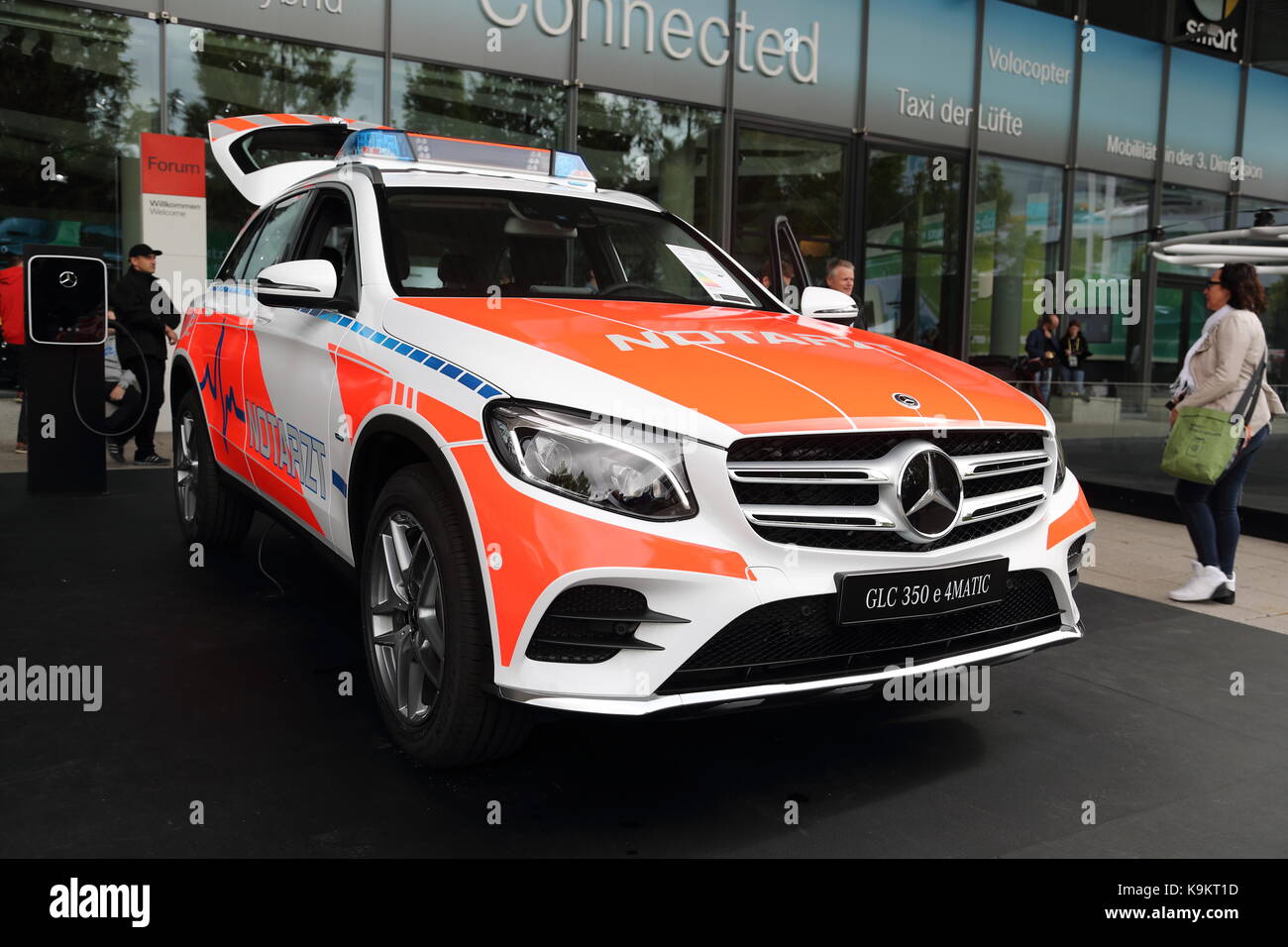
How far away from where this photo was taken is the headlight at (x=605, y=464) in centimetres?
263

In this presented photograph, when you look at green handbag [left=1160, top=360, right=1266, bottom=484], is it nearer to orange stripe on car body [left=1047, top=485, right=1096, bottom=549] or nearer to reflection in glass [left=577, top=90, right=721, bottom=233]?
orange stripe on car body [left=1047, top=485, right=1096, bottom=549]

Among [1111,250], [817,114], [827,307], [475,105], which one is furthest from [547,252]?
[1111,250]

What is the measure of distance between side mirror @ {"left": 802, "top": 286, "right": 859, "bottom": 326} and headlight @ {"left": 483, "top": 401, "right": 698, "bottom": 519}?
1.87 metres

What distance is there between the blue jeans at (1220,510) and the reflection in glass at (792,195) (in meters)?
8.68

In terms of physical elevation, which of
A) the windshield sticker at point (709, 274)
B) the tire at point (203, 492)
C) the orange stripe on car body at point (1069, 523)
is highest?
the windshield sticker at point (709, 274)

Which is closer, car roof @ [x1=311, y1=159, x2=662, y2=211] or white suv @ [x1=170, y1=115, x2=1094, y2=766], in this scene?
white suv @ [x1=170, y1=115, x2=1094, y2=766]

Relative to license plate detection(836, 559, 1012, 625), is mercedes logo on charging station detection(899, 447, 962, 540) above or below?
above

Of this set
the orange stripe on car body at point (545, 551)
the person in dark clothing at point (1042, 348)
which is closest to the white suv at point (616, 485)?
the orange stripe on car body at point (545, 551)

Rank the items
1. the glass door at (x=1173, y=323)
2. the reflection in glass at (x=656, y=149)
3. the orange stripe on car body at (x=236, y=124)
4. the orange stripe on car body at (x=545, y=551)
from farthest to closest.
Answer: the glass door at (x=1173, y=323) < the reflection in glass at (x=656, y=149) < the orange stripe on car body at (x=236, y=124) < the orange stripe on car body at (x=545, y=551)

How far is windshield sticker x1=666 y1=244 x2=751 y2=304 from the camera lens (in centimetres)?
435

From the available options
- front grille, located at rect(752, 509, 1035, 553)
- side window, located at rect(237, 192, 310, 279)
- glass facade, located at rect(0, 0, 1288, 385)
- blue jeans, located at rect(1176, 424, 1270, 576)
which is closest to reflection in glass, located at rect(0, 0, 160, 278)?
glass facade, located at rect(0, 0, 1288, 385)

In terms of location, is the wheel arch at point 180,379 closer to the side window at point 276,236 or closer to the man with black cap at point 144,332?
the side window at point 276,236
